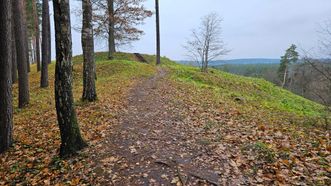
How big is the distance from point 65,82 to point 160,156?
2.59m

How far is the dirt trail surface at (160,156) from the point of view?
178 inches

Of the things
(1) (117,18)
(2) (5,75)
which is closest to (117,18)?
(1) (117,18)

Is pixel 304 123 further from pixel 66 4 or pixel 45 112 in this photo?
pixel 45 112

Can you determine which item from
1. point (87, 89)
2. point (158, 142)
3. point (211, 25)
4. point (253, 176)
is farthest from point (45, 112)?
point (211, 25)

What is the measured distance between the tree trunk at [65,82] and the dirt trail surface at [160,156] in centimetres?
76

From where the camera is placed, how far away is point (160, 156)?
17.5ft

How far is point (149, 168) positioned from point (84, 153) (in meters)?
1.73

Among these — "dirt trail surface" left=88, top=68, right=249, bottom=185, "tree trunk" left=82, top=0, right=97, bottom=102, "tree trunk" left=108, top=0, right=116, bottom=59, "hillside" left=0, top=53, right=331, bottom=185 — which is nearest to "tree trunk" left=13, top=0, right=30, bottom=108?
"hillside" left=0, top=53, right=331, bottom=185

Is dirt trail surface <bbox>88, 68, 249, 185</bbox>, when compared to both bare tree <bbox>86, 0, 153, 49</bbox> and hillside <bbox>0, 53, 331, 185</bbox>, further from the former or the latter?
bare tree <bbox>86, 0, 153, 49</bbox>

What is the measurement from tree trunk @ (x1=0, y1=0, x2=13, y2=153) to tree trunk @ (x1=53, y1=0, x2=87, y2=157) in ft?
6.21

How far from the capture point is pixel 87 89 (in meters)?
9.98

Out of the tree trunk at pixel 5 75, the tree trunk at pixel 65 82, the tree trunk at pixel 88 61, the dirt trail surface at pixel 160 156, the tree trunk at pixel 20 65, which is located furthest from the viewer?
the tree trunk at pixel 20 65

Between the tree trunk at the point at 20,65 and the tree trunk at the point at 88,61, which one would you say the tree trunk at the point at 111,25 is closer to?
the tree trunk at the point at 20,65

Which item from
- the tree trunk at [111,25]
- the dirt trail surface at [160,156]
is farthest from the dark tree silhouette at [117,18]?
the dirt trail surface at [160,156]
